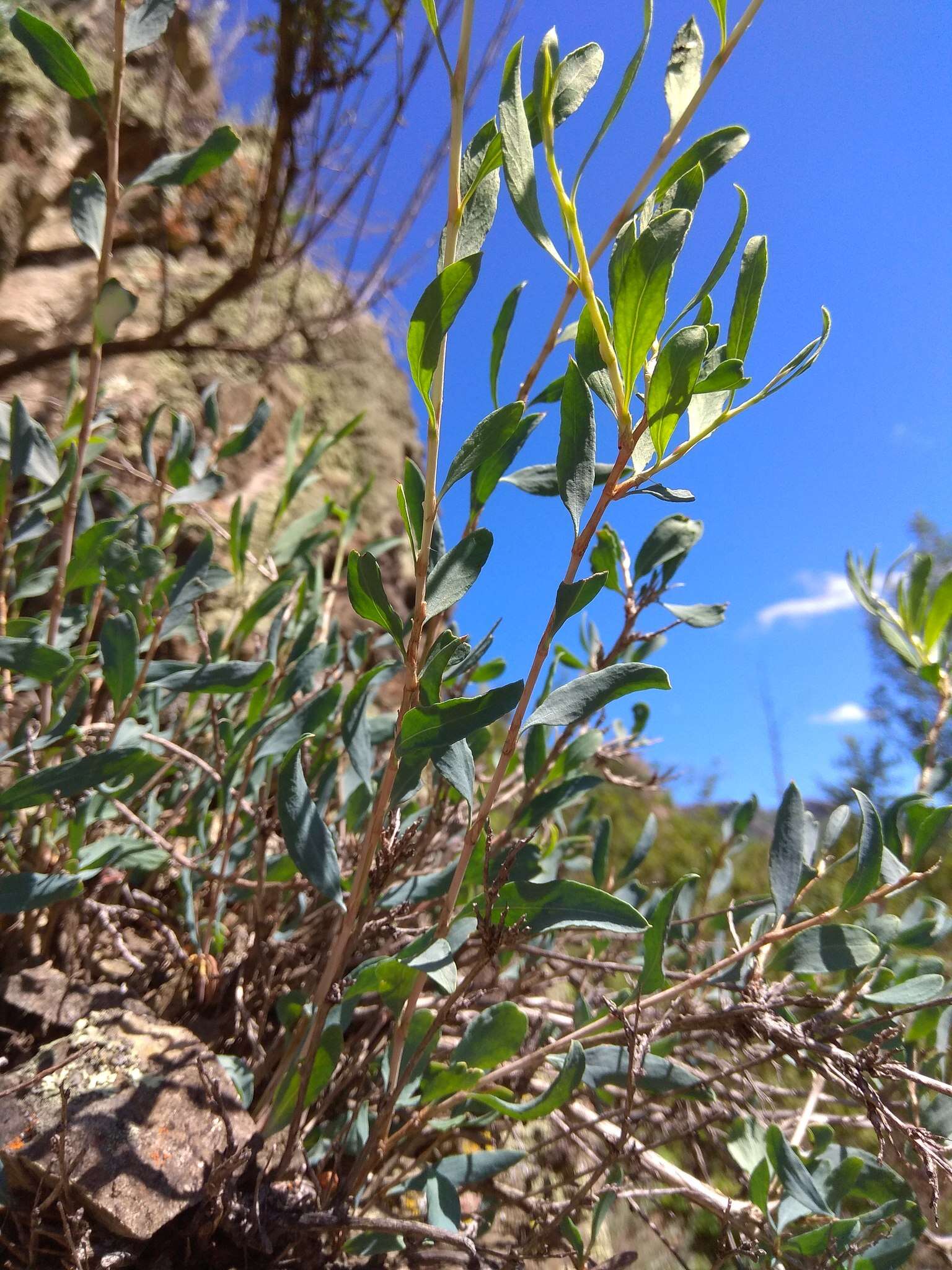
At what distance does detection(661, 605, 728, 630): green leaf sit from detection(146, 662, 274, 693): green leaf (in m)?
0.43

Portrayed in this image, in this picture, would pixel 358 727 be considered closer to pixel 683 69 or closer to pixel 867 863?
pixel 867 863

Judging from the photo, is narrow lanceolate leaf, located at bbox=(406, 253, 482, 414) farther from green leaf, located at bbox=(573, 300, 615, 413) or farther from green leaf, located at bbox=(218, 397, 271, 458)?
green leaf, located at bbox=(218, 397, 271, 458)

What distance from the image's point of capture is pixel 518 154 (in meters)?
0.44

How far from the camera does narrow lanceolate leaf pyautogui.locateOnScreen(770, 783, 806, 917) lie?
25.6 inches

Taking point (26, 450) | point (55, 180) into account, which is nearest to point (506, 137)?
point (26, 450)

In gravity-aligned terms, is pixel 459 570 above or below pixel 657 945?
above

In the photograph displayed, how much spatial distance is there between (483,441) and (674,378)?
12 cm

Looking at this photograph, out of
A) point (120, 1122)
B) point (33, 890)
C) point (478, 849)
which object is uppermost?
point (478, 849)

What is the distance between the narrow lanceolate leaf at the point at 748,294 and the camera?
0.48 m

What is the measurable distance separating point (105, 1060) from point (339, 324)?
274cm

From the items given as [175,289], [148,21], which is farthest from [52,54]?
[175,289]

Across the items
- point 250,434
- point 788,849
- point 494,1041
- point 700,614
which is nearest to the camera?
point 494,1041

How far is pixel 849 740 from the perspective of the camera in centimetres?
437

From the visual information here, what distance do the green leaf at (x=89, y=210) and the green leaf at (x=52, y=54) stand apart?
0.08 meters
